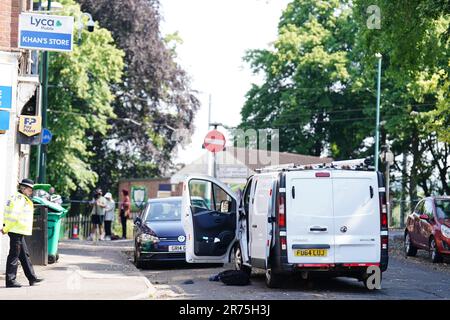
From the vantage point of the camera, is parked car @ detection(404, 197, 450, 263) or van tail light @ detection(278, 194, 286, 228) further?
parked car @ detection(404, 197, 450, 263)

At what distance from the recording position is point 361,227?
47.2 feet

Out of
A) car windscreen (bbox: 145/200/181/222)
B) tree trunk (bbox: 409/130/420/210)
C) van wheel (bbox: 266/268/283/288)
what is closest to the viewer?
van wheel (bbox: 266/268/283/288)

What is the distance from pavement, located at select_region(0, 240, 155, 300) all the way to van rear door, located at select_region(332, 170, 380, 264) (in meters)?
3.17

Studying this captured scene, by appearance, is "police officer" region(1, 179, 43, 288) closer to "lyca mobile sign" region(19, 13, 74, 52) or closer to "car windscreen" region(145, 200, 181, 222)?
"lyca mobile sign" region(19, 13, 74, 52)

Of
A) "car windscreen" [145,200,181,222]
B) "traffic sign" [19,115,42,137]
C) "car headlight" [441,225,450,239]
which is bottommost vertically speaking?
"car headlight" [441,225,450,239]

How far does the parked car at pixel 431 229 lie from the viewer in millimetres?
21875

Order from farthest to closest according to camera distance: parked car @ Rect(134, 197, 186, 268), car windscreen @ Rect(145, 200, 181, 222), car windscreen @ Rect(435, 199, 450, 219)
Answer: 1. car windscreen @ Rect(435, 199, 450, 219)
2. car windscreen @ Rect(145, 200, 181, 222)
3. parked car @ Rect(134, 197, 186, 268)

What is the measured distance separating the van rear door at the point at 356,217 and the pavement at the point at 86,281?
3.17 meters

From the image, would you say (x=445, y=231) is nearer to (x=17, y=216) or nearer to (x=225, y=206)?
(x=225, y=206)

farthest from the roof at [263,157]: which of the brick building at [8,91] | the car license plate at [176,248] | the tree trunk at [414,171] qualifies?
the brick building at [8,91]

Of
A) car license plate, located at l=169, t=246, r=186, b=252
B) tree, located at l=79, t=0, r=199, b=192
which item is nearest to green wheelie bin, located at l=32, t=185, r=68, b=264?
car license plate, located at l=169, t=246, r=186, b=252

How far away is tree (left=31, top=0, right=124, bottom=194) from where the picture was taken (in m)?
37.8

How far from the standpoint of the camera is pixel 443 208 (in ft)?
75.5

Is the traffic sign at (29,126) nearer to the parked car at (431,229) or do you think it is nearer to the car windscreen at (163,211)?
the car windscreen at (163,211)
